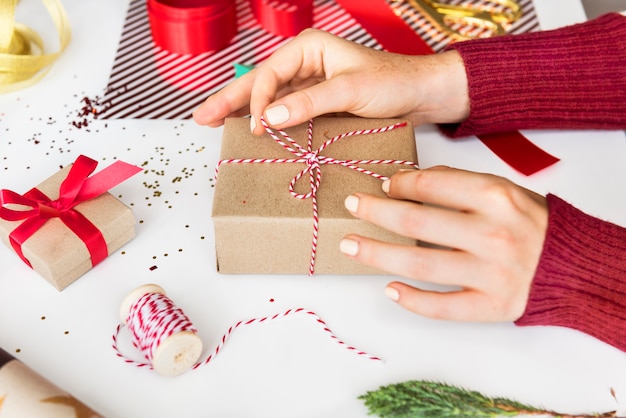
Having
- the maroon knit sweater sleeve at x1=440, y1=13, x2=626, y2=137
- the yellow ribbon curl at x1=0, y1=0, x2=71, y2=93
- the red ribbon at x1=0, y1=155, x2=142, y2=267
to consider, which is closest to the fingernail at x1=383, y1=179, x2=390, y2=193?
the maroon knit sweater sleeve at x1=440, y1=13, x2=626, y2=137

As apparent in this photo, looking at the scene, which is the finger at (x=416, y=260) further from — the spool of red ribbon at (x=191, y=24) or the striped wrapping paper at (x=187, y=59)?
the spool of red ribbon at (x=191, y=24)

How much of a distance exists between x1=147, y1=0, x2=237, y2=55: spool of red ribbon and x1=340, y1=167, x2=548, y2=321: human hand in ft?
2.28

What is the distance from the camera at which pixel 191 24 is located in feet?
4.77

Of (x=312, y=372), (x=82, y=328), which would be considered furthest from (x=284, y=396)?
(x=82, y=328)

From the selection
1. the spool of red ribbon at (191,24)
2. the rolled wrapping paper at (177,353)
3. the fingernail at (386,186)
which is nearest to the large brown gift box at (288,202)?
the fingernail at (386,186)

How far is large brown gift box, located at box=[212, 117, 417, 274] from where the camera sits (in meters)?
1.00

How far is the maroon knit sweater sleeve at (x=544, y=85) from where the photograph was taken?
1.31 meters

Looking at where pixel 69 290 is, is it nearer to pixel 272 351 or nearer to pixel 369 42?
pixel 272 351

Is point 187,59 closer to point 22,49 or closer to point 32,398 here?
point 22,49

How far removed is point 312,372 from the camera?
967 millimetres

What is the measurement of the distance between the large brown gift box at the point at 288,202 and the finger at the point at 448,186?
58mm

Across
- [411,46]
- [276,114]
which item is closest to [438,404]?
[276,114]

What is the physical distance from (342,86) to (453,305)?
449 mm

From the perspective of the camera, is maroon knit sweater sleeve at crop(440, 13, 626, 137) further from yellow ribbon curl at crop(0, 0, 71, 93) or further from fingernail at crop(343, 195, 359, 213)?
yellow ribbon curl at crop(0, 0, 71, 93)
